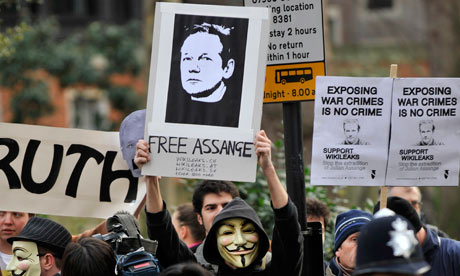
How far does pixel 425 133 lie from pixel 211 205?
4.72 feet

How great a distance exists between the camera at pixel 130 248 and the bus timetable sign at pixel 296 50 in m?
1.15

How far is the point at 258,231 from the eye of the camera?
217 inches

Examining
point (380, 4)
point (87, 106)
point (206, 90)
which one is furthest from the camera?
point (380, 4)

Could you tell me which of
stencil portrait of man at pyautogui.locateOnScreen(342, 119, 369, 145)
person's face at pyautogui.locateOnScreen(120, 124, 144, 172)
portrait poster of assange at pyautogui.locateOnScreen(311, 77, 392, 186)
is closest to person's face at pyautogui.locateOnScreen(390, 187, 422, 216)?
portrait poster of assange at pyautogui.locateOnScreen(311, 77, 392, 186)

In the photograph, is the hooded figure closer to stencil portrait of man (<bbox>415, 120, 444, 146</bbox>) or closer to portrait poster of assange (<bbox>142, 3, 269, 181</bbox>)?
portrait poster of assange (<bbox>142, 3, 269, 181</bbox>)

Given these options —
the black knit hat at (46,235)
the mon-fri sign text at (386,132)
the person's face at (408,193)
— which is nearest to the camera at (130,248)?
the black knit hat at (46,235)

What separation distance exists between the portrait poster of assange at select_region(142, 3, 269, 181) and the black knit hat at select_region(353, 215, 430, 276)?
177 centimetres

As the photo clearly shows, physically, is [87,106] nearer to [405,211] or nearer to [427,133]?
[427,133]

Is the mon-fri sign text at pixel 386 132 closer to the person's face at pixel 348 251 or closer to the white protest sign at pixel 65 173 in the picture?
the person's face at pixel 348 251

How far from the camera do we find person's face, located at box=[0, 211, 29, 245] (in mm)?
6988

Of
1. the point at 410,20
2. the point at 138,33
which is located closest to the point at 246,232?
the point at 138,33

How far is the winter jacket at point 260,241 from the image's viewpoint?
5.41 meters

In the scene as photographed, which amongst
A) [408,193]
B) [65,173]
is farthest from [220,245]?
[408,193]

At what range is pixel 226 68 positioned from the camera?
583cm
